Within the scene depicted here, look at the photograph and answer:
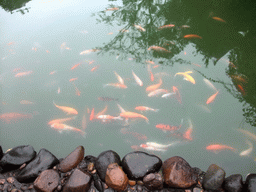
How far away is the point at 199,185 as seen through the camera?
1912 millimetres

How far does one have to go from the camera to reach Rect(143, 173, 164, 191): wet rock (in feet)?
6.03

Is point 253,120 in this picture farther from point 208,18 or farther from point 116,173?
point 208,18

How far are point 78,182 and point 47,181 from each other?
363 mm

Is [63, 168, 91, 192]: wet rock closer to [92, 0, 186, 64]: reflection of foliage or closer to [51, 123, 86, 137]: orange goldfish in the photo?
[51, 123, 86, 137]: orange goldfish

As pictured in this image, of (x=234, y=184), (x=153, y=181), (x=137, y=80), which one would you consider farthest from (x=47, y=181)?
(x=137, y=80)

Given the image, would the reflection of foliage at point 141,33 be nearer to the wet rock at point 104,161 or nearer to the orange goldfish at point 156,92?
the orange goldfish at point 156,92

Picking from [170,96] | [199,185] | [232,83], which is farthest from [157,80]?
[199,185]

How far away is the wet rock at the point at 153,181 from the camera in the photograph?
6.03 feet

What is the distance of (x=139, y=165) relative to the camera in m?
1.98

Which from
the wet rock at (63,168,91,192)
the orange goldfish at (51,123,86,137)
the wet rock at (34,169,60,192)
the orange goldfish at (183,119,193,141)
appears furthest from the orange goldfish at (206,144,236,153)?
the wet rock at (34,169,60,192)

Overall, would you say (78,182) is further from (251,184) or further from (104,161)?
(251,184)

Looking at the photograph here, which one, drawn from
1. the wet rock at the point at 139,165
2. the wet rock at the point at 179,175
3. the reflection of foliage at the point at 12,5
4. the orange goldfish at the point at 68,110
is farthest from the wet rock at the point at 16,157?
the reflection of foliage at the point at 12,5

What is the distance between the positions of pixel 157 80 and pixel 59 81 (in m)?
2.18

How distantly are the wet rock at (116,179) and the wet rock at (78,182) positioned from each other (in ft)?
0.74
